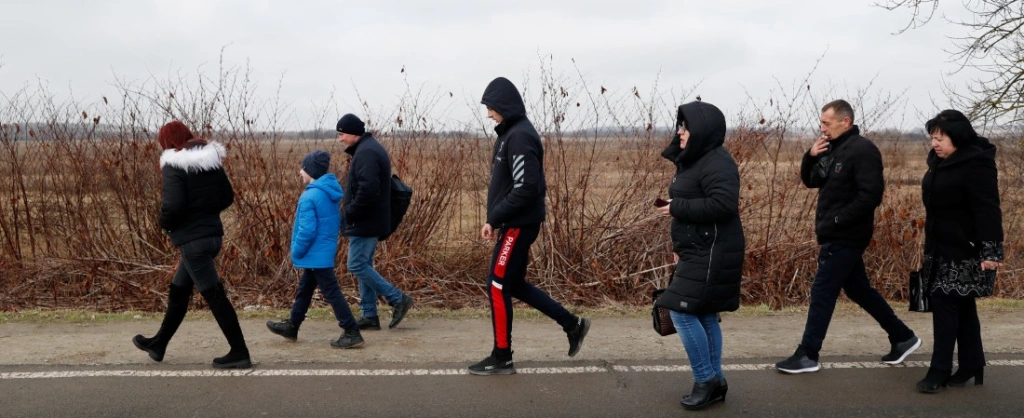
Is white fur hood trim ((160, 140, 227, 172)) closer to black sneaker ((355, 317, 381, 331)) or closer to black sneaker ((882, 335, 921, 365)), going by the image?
black sneaker ((355, 317, 381, 331))

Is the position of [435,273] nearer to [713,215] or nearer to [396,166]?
[396,166]

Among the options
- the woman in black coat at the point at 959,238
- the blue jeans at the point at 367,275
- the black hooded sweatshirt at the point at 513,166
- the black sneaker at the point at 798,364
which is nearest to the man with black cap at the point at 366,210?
the blue jeans at the point at 367,275

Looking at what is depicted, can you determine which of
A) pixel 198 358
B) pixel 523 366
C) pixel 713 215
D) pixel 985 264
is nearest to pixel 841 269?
pixel 985 264

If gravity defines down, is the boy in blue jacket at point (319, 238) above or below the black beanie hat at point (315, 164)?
below

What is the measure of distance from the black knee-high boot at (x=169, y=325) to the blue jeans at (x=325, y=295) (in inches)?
32.7

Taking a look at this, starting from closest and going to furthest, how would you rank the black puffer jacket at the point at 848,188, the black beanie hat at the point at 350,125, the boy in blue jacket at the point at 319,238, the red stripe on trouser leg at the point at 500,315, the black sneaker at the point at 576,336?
the black puffer jacket at the point at 848,188 → the red stripe on trouser leg at the point at 500,315 → the black sneaker at the point at 576,336 → the boy in blue jacket at the point at 319,238 → the black beanie hat at the point at 350,125

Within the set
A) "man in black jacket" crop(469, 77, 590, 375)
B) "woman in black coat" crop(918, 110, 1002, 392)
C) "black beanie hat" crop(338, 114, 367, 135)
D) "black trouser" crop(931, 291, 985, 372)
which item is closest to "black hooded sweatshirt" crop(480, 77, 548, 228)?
"man in black jacket" crop(469, 77, 590, 375)

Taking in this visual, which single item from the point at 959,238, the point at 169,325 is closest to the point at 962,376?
the point at 959,238

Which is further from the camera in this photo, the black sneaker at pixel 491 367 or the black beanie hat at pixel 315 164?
the black beanie hat at pixel 315 164

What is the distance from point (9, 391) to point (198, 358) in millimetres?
1116

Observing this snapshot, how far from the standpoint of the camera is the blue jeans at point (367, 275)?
6.87 metres

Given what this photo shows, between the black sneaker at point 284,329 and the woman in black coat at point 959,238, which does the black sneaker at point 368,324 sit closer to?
the black sneaker at point 284,329

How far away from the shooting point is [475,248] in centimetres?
995

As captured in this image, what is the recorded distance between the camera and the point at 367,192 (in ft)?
21.6
